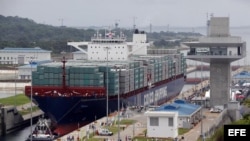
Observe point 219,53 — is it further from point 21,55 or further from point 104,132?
point 21,55

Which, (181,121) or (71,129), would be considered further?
(71,129)

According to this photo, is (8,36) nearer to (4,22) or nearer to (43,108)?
(4,22)

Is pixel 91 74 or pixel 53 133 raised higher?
pixel 91 74

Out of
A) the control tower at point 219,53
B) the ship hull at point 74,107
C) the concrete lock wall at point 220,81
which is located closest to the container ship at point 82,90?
the ship hull at point 74,107

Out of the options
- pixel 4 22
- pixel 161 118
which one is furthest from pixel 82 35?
pixel 161 118

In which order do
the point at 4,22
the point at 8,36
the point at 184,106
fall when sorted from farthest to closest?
1. the point at 4,22
2. the point at 8,36
3. the point at 184,106

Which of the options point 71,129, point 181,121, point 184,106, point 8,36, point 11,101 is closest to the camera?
point 181,121

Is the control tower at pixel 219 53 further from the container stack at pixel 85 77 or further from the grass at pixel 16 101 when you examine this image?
the grass at pixel 16 101
